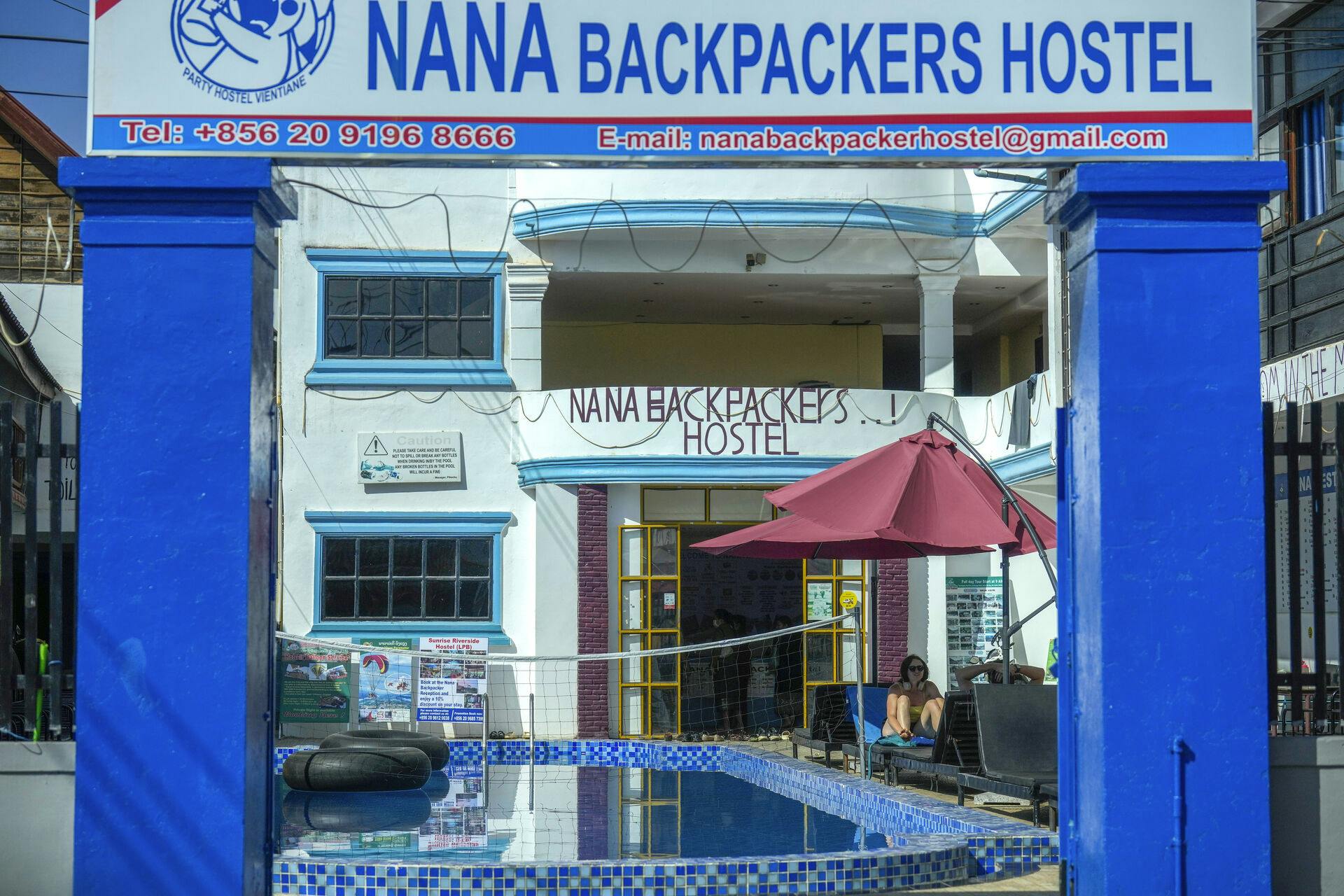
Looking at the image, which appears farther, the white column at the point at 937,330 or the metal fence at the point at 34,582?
the white column at the point at 937,330

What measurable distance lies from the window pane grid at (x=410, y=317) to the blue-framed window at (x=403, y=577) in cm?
228

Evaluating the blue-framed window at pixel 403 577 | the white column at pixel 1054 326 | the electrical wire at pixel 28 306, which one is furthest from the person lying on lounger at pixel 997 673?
the electrical wire at pixel 28 306

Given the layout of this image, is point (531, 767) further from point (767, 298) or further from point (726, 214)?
point (767, 298)

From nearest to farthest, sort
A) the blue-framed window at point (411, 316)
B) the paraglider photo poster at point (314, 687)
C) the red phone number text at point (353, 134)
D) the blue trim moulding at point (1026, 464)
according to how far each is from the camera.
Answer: the red phone number text at point (353, 134)
the blue trim moulding at point (1026, 464)
the paraglider photo poster at point (314, 687)
the blue-framed window at point (411, 316)

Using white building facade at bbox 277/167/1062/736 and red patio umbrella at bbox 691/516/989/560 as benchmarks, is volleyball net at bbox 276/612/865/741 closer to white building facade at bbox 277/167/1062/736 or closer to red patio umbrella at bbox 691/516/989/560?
white building facade at bbox 277/167/1062/736

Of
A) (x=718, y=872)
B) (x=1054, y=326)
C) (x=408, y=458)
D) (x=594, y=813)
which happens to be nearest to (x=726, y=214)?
(x=1054, y=326)

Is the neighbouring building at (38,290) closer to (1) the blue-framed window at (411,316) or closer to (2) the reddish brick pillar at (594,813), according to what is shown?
(1) the blue-framed window at (411,316)

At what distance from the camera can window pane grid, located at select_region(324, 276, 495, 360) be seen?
21969 millimetres

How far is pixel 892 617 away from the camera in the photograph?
2152 cm

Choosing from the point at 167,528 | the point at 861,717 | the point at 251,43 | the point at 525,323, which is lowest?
the point at 861,717

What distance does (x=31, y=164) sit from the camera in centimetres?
2500

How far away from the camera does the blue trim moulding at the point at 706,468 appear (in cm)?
2092

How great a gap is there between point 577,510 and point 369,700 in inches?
144

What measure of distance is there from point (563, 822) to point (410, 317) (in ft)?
36.5
